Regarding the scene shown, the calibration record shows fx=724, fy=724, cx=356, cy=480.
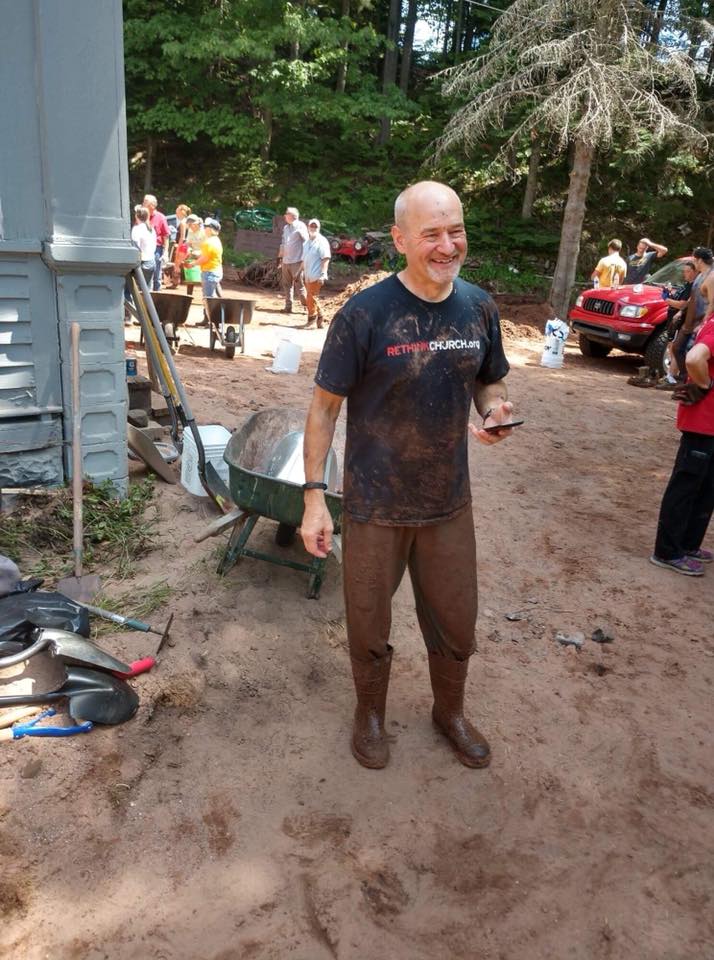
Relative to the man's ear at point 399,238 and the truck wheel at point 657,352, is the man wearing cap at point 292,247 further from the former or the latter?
the man's ear at point 399,238

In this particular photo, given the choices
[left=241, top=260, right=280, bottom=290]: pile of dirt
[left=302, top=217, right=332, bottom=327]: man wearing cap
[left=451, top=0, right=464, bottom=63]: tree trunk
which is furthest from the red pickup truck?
[left=451, top=0, right=464, bottom=63]: tree trunk

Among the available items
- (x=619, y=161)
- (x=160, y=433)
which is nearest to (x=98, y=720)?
(x=160, y=433)

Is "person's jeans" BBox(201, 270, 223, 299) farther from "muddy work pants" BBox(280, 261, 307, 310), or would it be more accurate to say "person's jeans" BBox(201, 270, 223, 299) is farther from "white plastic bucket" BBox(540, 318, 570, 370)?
"white plastic bucket" BBox(540, 318, 570, 370)

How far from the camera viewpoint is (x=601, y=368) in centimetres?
1180

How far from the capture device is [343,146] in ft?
84.3

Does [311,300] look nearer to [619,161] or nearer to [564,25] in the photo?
[564,25]

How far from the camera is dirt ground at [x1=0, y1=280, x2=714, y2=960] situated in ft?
7.22

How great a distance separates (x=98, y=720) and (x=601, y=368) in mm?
10594

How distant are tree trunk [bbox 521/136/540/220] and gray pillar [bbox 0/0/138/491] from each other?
1956cm

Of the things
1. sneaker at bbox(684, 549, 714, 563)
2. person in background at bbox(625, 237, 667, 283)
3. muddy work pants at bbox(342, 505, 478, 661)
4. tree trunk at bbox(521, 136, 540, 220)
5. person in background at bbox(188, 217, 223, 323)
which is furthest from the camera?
tree trunk at bbox(521, 136, 540, 220)

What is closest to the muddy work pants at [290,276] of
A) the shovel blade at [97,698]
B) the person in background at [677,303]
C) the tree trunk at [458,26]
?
the person in background at [677,303]

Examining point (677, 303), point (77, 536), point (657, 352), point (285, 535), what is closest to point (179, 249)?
point (657, 352)

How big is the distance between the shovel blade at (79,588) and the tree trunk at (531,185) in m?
21.0

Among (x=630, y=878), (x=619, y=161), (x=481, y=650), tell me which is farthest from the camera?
(x=619, y=161)
